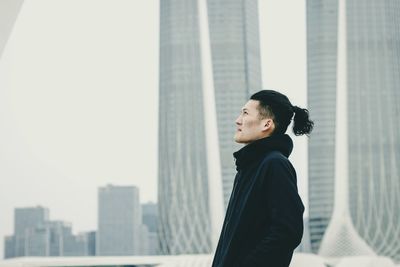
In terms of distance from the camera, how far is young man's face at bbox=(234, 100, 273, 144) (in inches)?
52.6

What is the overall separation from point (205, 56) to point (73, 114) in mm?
3675

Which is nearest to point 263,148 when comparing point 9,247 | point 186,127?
point 186,127

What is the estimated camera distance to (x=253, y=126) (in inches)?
52.7

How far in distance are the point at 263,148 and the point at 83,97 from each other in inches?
596

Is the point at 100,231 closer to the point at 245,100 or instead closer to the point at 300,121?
the point at 245,100

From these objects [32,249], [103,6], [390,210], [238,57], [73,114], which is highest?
[103,6]

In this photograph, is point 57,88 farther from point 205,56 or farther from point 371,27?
point 371,27

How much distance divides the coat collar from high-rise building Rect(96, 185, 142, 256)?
57.9ft

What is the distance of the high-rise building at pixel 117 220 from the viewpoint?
19.2 metres

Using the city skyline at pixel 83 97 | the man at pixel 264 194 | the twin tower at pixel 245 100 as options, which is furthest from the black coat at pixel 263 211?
the twin tower at pixel 245 100

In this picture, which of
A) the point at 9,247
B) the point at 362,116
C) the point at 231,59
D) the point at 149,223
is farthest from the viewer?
the point at 149,223

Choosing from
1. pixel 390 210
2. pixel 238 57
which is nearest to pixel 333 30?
pixel 238 57

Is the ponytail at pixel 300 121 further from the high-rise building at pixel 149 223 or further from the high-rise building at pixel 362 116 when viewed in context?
the high-rise building at pixel 149 223

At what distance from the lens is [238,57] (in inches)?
595
